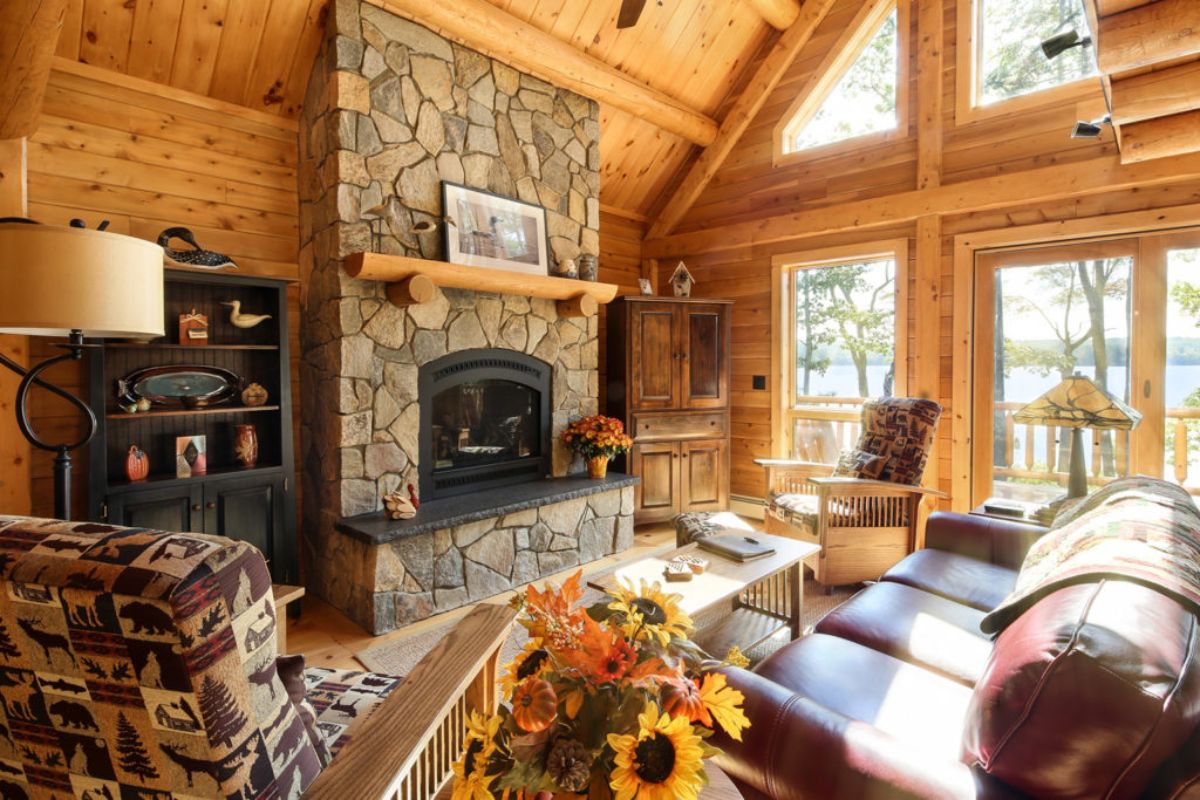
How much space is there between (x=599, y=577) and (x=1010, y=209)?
3.63m

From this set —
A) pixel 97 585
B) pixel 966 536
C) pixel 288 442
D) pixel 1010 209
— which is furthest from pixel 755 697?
pixel 1010 209

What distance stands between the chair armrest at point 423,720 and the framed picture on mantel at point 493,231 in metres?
2.50

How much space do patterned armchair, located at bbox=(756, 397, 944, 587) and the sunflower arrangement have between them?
2810mm

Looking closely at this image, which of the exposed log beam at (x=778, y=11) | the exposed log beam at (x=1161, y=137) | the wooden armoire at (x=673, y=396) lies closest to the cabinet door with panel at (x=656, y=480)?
the wooden armoire at (x=673, y=396)

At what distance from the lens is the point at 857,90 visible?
15.2ft

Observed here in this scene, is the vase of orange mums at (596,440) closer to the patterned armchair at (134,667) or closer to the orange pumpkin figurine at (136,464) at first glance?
the orange pumpkin figurine at (136,464)

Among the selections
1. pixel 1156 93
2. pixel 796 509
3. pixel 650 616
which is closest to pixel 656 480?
pixel 796 509

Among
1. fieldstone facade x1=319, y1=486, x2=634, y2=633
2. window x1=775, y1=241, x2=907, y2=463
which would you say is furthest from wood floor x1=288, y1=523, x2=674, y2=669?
window x1=775, y1=241, x2=907, y2=463

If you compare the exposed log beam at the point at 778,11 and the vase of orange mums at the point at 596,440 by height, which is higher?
the exposed log beam at the point at 778,11

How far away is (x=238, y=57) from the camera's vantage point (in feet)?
10.1

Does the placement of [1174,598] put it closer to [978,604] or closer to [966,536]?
[978,604]

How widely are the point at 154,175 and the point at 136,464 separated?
4.66ft

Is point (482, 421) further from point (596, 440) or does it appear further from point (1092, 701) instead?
point (1092, 701)

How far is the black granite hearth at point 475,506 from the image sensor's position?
2967 mm
